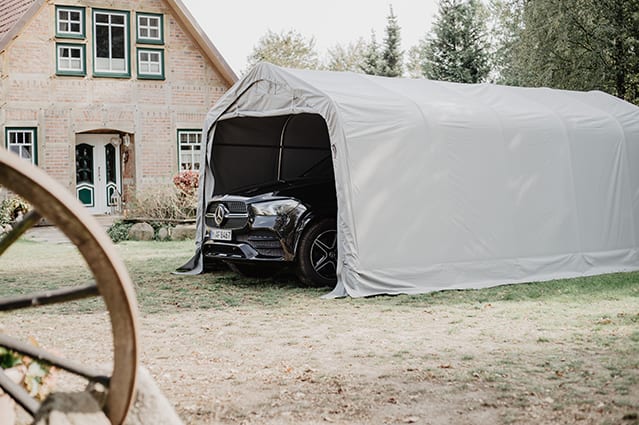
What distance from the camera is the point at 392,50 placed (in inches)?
1577

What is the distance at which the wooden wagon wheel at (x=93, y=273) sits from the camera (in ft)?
7.77

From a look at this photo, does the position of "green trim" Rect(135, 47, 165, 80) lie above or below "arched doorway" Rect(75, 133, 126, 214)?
above

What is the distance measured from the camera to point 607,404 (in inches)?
181

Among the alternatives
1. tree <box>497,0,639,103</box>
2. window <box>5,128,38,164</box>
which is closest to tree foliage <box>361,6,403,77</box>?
tree <box>497,0,639,103</box>

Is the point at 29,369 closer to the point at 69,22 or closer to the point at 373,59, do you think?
the point at 69,22

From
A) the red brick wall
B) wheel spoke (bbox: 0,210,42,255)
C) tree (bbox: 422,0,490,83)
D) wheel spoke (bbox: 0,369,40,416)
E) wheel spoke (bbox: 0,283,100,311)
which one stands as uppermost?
tree (bbox: 422,0,490,83)

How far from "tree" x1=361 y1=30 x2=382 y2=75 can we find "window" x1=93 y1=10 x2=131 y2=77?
61.5 ft

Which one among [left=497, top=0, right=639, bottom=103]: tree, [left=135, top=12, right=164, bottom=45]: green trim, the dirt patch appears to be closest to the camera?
the dirt patch

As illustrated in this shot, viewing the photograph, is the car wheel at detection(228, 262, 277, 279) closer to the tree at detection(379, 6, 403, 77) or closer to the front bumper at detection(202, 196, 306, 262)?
the front bumper at detection(202, 196, 306, 262)

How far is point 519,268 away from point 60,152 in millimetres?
15133

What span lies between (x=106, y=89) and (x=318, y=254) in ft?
47.0

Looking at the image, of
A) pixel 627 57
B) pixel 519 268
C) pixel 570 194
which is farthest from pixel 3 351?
pixel 627 57

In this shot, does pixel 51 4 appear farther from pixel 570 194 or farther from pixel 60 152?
pixel 570 194

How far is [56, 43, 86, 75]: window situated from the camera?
2208cm
